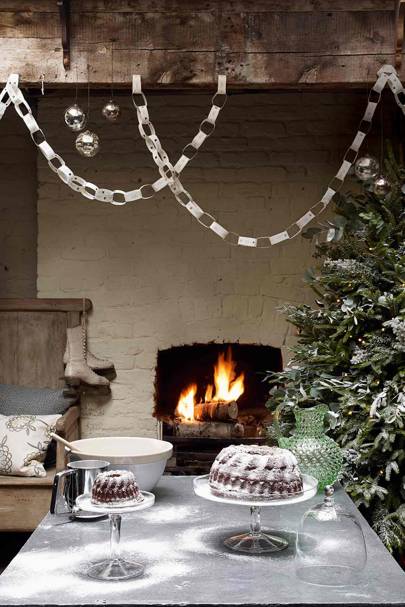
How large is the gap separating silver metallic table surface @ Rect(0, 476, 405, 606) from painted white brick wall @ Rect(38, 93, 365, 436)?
269 centimetres

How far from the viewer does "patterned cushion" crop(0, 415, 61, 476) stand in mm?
4484

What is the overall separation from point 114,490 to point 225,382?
3530 mm

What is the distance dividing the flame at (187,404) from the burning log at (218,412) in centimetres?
7

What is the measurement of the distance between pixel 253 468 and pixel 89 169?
11.1 ft

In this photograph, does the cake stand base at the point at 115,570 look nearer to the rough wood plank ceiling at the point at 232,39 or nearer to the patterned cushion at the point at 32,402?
the rough wood plank ceiling at the point at 232,39

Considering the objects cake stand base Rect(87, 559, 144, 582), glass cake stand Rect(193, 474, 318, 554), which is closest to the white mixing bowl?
glass cake stand Rect(193, 474, 318, 554)

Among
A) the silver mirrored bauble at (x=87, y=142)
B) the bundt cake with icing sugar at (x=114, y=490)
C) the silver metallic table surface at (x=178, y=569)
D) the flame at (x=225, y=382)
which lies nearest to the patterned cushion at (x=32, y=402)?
the flame at (x=225, y=382)

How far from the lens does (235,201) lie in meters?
5.18

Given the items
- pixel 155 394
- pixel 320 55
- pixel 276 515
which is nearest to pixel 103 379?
pixel 155 394

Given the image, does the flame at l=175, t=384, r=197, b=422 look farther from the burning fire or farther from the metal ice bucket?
the metal ice bucket

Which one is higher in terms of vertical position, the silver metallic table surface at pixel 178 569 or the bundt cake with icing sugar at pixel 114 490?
the bundt cake with icing sugar at pixel 114 490

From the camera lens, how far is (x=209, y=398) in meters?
5.44

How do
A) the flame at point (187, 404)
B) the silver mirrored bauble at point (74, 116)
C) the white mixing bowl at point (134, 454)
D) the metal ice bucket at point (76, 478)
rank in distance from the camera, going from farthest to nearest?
the flame at point (187, 404)
the silver mirrored bauble at point (74, 116)
the white mixing bowl at point (134, 454)
the metal ice bucket at point (76, 478)

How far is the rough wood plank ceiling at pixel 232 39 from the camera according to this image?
12.2 ft
